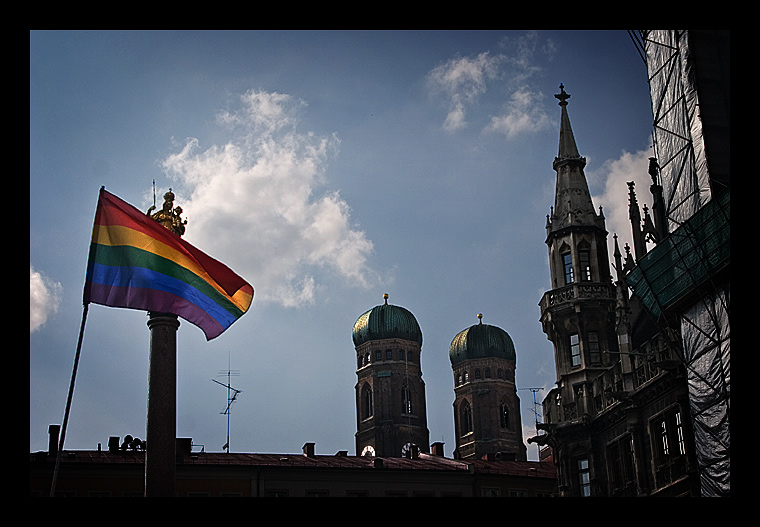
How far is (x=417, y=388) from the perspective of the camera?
126000mm

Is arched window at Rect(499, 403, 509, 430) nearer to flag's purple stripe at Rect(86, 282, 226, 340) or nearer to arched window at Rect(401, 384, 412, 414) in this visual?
arched window at Rect(401, 384, 412, 414)

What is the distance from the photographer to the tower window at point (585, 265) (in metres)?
49.2

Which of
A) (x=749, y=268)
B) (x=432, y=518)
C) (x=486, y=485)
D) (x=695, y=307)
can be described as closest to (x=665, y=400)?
(x=695, y=307)

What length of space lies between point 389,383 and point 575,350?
77.4 meters

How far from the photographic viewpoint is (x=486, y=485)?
213 ft

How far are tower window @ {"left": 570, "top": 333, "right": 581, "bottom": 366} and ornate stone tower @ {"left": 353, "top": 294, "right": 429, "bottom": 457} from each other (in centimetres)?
6943

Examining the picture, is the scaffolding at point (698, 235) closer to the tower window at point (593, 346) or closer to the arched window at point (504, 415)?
the tower window at point (593, 346)

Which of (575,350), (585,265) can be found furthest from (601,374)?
(585,265)

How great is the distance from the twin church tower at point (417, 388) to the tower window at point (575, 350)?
234 feet

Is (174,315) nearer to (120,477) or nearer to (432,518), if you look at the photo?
(432,518)

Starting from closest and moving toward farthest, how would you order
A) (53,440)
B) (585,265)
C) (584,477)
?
(584,477), (585,265), (53,440)

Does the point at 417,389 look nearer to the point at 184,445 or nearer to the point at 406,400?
the point at 406,400

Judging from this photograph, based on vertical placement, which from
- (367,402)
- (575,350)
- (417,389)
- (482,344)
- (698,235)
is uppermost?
(482,344)

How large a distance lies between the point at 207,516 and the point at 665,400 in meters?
24.1
